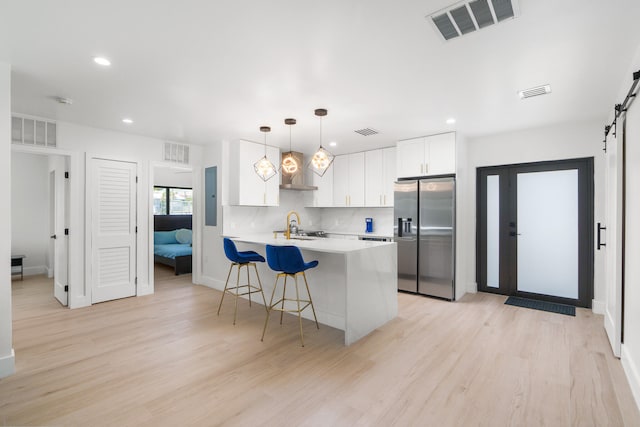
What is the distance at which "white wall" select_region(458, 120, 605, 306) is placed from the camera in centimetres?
409

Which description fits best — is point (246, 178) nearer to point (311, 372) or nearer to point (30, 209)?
point (311, 372)

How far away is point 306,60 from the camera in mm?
2541

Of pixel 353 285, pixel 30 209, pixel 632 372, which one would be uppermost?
pixel 30 209

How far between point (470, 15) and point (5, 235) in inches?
150

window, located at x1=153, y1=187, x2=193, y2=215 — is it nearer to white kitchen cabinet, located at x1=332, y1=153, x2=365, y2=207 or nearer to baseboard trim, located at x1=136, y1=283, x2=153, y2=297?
baseboard trim, located at x1=136, y1=283, x2=153, y2=297

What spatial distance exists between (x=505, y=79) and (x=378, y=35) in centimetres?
146

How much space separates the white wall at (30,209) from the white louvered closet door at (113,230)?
2.97 metres

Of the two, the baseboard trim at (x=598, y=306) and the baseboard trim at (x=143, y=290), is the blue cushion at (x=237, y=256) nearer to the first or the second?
the baseboard trim at (x=143, y=290)

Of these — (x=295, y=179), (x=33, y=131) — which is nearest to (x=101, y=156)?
(x=33, y=131)

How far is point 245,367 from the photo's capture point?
8.89 feet

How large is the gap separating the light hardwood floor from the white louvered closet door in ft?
2.21

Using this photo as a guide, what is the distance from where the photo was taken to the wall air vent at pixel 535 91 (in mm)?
3079

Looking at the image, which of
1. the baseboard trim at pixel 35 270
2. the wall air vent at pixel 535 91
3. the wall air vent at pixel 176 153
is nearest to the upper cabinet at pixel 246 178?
the wall air vent at pixel 176 153

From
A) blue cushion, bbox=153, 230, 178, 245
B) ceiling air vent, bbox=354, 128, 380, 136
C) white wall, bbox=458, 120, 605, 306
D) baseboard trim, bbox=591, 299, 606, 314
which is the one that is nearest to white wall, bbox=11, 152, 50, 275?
blue cushion, bbox=153, 230, 178, 245
